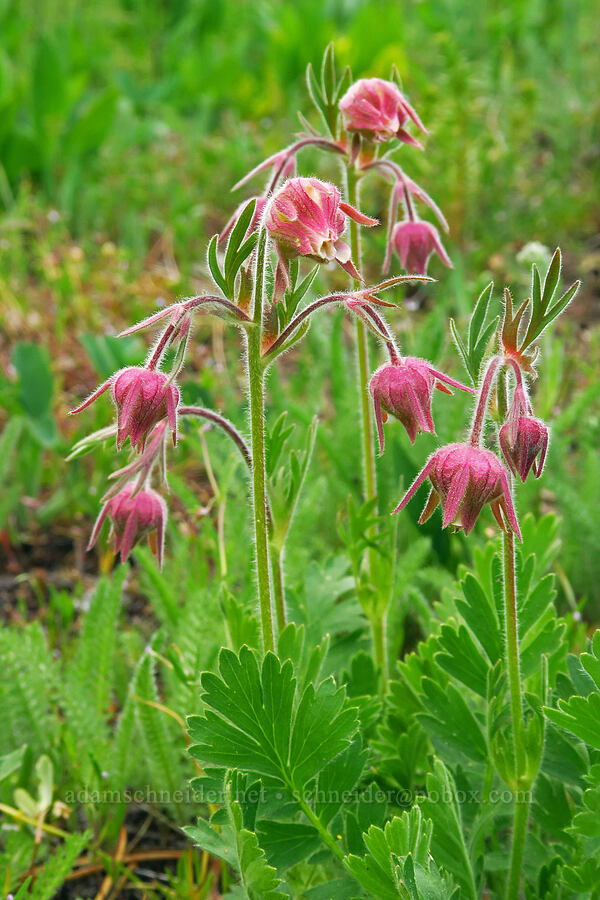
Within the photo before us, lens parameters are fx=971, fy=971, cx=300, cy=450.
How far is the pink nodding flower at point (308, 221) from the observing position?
1.36 meters

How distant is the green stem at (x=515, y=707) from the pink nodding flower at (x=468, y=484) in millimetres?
77

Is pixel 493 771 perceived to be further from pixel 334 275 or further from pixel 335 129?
pixel 334 275

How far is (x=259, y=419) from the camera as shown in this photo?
4.93 ft

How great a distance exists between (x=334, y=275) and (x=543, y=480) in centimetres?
229

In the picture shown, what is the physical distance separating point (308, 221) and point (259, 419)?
32cm

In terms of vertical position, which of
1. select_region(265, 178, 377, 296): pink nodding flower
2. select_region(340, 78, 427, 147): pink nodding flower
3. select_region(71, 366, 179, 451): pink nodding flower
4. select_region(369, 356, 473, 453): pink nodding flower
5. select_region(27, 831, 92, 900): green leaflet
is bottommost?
select_region(27, 831, 92, 900): green leaflet

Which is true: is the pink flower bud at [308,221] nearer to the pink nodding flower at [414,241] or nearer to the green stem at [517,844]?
the pink nodding flower at [414,241]

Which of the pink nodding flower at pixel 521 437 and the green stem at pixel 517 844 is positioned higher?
the pink nodding flower at pixel 521 437

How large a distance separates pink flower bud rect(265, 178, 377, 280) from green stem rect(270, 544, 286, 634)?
2.06 feet

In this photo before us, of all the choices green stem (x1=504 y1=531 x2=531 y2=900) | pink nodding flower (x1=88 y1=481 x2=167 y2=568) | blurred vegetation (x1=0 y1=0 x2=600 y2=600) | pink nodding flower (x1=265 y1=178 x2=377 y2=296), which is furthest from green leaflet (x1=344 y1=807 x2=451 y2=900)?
blurred vegetation (x1=0 y1=0 x2=600 y2=600)

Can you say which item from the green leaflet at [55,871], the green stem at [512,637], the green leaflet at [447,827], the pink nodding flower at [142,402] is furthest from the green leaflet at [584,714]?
the green leaflet at [55,871]

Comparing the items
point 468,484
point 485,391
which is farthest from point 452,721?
point 485,391

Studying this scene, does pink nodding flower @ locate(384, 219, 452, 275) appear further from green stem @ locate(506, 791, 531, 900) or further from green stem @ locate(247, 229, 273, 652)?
green stem @ locate(506, 791, 531, 900)

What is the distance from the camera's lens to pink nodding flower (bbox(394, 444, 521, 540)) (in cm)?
141
